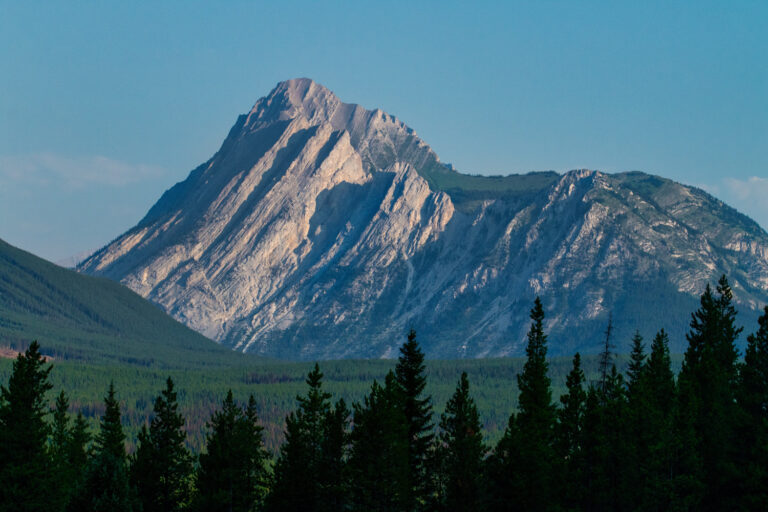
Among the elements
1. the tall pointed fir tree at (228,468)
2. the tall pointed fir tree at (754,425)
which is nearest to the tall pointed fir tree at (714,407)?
the tall pointed fir tree at (754,425)

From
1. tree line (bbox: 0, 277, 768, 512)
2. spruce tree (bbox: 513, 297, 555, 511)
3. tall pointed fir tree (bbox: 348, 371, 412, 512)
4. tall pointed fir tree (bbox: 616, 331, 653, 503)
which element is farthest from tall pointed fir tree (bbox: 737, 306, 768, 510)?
tall pointed fir tree (bbox: 348, 371, 412, 512)

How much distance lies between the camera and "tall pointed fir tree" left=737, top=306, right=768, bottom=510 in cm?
7700

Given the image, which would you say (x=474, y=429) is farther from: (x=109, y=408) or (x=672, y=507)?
(x=109, y=408)

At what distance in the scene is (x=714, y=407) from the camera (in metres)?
88.8

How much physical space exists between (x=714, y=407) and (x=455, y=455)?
881 inches

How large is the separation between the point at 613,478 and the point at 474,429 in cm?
1109

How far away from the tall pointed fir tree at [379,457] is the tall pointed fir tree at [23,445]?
20.4 metres

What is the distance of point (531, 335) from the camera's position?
9438cm

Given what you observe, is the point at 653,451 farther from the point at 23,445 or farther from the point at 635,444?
the point at 23,445

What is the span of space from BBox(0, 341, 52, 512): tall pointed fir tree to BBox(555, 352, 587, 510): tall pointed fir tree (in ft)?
117

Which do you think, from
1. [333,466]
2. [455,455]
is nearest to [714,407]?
[455,455]

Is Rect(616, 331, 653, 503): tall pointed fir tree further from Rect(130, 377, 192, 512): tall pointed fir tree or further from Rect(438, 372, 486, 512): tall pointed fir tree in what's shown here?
Rect(130, 377, 192, 512): tall pointed fir tree

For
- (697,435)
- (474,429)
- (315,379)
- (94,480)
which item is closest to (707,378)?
(697,435)

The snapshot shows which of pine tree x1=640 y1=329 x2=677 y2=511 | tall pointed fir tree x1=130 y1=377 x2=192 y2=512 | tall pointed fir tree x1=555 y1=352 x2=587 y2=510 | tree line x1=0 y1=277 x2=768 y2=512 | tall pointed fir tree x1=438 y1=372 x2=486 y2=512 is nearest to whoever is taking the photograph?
tree line x1=0 y1=277 x2=768 y2=512
